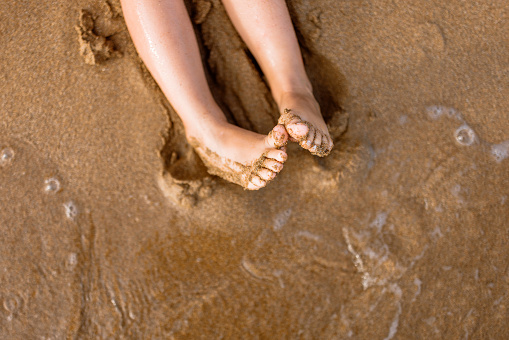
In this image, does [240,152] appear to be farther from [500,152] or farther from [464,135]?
[500,152]

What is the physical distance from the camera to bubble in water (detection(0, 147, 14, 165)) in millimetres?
1945

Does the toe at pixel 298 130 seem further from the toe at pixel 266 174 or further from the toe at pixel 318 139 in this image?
the toe at pixel 266 174

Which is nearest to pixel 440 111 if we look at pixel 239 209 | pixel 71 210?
pixel 239 209

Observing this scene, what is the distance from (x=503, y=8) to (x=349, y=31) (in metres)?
0.82

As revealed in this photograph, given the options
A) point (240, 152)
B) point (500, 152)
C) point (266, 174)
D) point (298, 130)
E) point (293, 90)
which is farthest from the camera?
point (500, 152)

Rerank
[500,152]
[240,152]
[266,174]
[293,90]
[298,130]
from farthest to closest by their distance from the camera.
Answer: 1. [500,152]
2. [293,90]
3. [240,152]
4. [266,174]
5. [298,130]

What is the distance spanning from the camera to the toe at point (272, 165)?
161cm

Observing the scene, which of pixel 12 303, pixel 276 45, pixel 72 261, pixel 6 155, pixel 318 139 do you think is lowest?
pixel 12 303

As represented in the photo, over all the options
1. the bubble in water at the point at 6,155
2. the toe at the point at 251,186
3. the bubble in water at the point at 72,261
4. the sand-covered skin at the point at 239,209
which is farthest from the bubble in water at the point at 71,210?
the toe at the point at 251,186

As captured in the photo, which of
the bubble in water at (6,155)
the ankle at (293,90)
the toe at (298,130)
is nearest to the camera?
the toe at (298,130)

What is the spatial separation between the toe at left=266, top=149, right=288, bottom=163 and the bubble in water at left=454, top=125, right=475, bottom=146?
973 mm

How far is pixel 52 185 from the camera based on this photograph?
76.1 inches

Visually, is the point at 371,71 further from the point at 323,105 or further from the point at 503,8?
the point at 503,8

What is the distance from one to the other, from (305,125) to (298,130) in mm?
36
